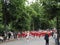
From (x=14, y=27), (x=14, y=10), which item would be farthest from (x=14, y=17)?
(x=14, y=27)

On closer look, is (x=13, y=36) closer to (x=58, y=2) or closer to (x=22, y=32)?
(x=22, y=32)

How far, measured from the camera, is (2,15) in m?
57.3

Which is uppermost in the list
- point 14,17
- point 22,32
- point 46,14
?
point 46,14

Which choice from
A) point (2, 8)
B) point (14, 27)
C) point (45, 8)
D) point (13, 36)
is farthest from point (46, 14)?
point (14, 27)

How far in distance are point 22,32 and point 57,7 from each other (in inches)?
1878

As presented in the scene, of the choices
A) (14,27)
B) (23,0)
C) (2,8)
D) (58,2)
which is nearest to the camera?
(58,2)

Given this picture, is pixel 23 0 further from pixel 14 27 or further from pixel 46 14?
pixel 46 14

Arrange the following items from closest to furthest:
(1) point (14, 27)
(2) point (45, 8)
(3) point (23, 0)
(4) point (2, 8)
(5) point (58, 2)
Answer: (5) point (58, 2), (2) point (45, 8), (4) point (2, 8), (3) point (23, 0), (1) point (14, 27)

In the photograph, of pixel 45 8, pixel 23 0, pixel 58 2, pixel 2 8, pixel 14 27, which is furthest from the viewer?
pixel 14 27

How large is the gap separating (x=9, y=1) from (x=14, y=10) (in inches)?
85.5

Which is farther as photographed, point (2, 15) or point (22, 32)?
point (22, 32)

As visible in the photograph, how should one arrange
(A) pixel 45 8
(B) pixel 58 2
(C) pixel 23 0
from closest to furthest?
(B) pixel 58 2 < (A) pixel 45 8 < (C) pixel 23 0

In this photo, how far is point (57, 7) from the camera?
74.9ft

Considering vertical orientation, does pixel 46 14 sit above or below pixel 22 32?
above
